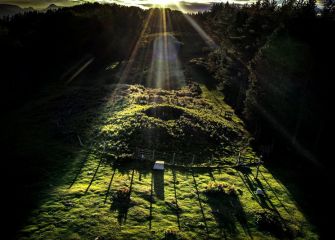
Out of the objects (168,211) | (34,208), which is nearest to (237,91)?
(168,211)

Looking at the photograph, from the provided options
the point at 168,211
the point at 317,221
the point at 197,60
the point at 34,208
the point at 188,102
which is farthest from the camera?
the point at 197,60

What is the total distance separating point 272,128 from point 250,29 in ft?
96.4

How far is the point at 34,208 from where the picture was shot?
23641 mm

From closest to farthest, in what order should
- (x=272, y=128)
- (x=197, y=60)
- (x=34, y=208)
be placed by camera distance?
(x=34, y=208)
(x=272, y=128)
(x=197, y=60)

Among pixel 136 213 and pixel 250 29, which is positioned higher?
pixel 250 29

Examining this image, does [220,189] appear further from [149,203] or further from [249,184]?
[149,203]

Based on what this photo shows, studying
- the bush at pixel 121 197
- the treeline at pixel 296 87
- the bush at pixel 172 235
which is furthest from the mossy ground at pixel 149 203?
the treeline at pixel 296 87

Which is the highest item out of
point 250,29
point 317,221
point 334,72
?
point 250,29

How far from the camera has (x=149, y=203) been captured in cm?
2664

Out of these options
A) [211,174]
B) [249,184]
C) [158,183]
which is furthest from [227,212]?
[211,174]

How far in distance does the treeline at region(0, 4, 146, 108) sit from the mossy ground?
3621 centimetres

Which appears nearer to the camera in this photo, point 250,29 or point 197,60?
point 250,29

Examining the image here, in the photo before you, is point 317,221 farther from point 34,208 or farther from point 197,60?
point 197,60

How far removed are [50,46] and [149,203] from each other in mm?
70754
